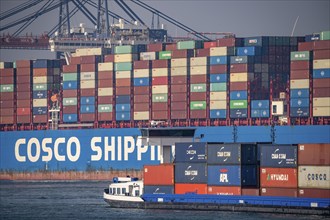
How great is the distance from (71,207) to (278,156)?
17.4 m

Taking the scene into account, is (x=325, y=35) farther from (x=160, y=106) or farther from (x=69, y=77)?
(x=69, y=77)

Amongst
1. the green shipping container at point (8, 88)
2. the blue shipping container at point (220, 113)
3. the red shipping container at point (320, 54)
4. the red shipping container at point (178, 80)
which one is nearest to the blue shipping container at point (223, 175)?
the red shipping container at point (320, 54)

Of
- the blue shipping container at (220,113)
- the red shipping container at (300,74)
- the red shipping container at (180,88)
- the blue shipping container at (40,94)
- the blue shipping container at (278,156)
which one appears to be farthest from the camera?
the blue shipping container at (40,94)

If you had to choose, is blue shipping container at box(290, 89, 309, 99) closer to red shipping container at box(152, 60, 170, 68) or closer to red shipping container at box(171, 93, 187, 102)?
red shipping container at box(171, 93, 187, 102)

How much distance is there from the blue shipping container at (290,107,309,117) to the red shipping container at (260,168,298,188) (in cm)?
2972

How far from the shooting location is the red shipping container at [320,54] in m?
89.2

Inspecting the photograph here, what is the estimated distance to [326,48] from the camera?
8956 cm

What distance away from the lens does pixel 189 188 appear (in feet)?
209

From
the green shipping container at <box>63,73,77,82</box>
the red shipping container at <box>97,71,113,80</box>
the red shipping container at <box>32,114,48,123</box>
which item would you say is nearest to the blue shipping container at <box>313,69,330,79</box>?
the red shipping container at <box>97,71,113,80</box>

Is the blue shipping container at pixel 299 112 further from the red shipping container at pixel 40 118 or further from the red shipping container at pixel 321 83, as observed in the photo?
the red shipping container at pixel 40 118

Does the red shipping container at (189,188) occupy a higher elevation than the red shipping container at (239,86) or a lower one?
lower

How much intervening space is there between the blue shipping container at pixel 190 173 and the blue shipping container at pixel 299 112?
92.9ft

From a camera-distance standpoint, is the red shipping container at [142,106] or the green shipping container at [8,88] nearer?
the red shipping container at [142,106]

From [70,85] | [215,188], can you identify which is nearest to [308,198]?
[215,188]
